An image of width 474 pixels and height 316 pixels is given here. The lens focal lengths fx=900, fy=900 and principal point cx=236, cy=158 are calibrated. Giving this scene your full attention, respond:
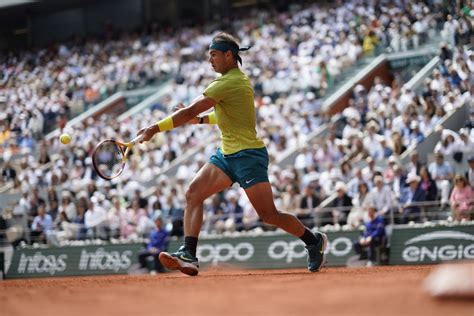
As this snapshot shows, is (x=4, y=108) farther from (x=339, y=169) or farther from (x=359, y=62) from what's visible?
(x=339, y=169)

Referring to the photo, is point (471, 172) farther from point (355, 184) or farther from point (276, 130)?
point (276, 130)

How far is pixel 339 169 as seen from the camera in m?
18.8

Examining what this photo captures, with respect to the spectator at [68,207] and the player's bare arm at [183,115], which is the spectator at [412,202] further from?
the spectator at [68,207]

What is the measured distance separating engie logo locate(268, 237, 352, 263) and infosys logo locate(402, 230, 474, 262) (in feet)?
3.69

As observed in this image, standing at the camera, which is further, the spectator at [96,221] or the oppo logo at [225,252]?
the spectator at [96,221]

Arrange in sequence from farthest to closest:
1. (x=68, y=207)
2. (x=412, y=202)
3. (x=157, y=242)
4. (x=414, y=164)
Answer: (x=68, y=207) < (x=157, y=242) < (x=414, y=164) < (x=412, y=202)

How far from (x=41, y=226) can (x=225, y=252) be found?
229 inches

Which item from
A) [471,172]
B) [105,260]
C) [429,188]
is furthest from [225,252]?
[471,172]

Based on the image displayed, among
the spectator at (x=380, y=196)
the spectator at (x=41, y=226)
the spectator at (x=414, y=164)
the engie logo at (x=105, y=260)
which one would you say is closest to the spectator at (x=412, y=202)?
the spectator at (x=380, y=196)

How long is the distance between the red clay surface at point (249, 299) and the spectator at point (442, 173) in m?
8.00

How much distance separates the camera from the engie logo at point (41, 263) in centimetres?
1944

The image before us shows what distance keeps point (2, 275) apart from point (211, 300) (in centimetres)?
1457

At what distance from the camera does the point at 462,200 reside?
15086 mm

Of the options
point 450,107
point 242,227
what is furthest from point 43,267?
point 450,107
